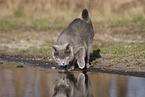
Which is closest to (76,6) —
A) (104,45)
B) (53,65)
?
(104,45)

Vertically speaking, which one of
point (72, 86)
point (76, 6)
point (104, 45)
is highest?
point (76, 6)

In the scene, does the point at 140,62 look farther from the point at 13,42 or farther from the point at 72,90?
the point at 13,42

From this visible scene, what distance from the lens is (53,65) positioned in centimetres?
1064

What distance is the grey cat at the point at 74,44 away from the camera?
349 inches

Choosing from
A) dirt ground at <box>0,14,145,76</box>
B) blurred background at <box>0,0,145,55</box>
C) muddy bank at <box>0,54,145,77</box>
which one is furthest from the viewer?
blurred background at <box>0,0,145,55</box>

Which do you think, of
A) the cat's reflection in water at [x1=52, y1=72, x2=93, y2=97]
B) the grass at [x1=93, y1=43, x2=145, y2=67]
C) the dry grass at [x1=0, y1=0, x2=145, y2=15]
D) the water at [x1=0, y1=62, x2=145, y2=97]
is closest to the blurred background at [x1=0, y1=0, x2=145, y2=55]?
Answer: the dry grass at [x1=0, y1=0, x2=145, y2=15]

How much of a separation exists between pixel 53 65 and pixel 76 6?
1140 cm

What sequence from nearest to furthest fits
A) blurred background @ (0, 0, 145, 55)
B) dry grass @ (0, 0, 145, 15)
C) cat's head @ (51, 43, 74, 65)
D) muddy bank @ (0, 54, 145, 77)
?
cat's head @ (51, 43, 74, 65) < muddy bank @ (0, 54, 145, 77) < blurred background @ (0, 0, 145, 55) < dry grass @ (0, 0, 145, 15)

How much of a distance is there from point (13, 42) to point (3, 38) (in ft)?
2.88

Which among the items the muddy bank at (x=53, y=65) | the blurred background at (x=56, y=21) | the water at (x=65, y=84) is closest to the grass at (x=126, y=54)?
the muddy bank at (x=53, y=65)

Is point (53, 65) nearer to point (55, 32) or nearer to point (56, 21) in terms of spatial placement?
point (55, 32)

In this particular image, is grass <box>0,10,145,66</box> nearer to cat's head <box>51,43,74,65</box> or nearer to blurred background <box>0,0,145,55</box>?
blurred background <box>0,0,145,55</box>

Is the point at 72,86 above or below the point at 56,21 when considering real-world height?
below

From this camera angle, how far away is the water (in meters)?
6.88
